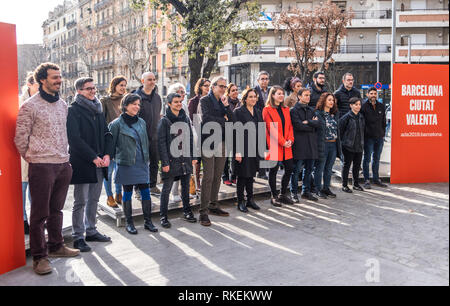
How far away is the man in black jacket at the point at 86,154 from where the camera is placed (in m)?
5.43

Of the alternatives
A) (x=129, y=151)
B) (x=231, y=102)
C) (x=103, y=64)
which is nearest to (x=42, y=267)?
(x=129, y=151)

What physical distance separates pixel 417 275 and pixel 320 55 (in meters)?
34.8

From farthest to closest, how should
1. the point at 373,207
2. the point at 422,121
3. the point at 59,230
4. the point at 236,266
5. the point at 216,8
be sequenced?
the point at 216,8
the point at 422,121
the point at 373,207
the point at 59,230
the point at 236,266

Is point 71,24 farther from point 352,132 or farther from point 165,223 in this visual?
point 165,223

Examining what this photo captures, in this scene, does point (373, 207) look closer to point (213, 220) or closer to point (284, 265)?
point (213, 220)

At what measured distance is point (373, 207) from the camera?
24.8 ft

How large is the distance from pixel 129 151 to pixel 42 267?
1.93 metres

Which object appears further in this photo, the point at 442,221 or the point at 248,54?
the point at 248,54

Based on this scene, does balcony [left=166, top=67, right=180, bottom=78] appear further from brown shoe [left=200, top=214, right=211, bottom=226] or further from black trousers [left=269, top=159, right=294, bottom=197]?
brown shoe [left=200, top=214, right=211, bottom=226]

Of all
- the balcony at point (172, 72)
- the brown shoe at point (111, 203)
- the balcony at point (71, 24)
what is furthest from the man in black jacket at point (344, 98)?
the balcony at point (71, 24)

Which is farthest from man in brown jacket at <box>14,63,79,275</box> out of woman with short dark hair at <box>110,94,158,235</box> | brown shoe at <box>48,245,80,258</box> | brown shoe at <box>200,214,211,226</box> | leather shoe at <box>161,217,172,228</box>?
brown shoe at <box>200,214,211,226</box>

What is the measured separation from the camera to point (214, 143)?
22.3 feet

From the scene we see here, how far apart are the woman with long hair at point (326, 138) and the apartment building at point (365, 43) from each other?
30.9 m
